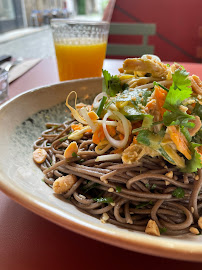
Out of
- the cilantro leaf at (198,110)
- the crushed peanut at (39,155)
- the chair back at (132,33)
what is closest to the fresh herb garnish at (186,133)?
the cilantro leaf at (198,110)

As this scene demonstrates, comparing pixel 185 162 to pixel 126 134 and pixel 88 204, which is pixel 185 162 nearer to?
pixel 126 134

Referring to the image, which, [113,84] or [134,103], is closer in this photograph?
[134,103]

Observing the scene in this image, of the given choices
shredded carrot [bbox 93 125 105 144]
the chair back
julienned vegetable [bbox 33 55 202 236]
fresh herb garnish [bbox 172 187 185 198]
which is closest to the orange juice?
julienned vegetable [bbox 33 55 202 236]

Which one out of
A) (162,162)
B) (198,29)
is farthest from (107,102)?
(198,29)

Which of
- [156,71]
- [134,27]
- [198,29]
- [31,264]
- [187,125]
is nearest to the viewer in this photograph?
[31,264]

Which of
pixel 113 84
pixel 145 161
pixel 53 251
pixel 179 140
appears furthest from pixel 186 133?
pixel 53 251

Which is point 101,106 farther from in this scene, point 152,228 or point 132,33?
point 132,33

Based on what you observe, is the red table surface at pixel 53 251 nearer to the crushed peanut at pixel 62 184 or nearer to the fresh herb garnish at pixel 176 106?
the crushed peanut at pixel 62 184
